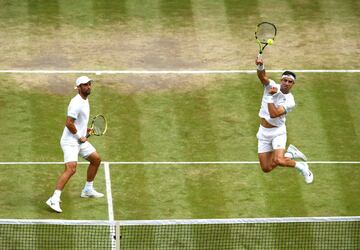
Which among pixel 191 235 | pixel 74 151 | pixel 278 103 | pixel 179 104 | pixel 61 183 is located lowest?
pixel 191 235

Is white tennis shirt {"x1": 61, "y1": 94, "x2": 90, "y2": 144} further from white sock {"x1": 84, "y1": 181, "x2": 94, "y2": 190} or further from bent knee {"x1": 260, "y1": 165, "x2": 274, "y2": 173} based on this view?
bent knee {"x1": 260, "y1": 165, "x2": 274, "y2": 173}

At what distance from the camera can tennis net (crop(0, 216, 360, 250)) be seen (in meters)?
21.2

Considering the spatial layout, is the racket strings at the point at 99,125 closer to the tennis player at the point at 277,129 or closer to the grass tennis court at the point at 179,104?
the grass tennis court at the point at 179,104

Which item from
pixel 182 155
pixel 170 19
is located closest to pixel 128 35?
pixel 170 19

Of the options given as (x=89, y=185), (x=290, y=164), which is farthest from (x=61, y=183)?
(x=290, y=164)

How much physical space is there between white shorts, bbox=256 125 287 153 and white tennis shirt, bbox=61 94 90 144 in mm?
3107

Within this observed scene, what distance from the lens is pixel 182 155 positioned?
25.5 m

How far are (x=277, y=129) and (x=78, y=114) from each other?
3501 mm

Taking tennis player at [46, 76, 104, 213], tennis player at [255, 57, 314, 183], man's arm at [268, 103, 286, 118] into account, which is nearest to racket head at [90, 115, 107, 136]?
tennis player at [46, 76, 104, 213]

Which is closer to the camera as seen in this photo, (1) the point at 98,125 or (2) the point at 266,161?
(2) the point at 266,161

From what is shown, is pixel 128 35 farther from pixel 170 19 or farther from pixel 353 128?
pixel 353 128

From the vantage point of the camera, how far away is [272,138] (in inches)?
898

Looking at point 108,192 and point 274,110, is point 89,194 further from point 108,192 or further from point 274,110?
point 274,110

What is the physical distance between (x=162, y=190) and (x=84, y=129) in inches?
80.3
